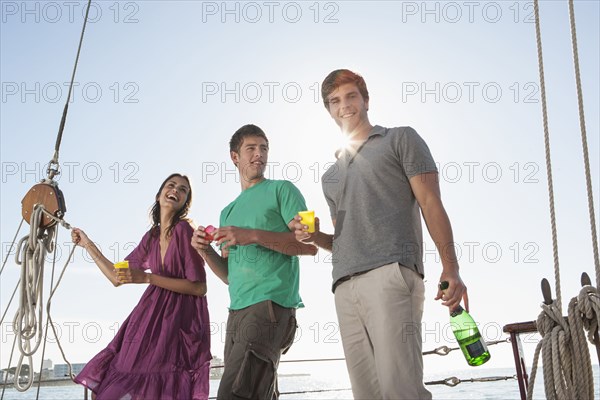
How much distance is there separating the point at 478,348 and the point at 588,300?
47 cm

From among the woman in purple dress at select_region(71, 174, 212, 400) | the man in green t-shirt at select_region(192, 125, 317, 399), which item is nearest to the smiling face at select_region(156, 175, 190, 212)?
the woman in purple dress at select_region(71, 174, 212, 400)

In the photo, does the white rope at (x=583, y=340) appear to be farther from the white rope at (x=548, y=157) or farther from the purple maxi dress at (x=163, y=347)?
the purple maxi dress at (x=163, y=347)

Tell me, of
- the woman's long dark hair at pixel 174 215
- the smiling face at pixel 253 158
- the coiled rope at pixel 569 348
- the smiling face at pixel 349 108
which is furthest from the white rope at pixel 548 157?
the woman's long dark hair at pixel 174 215

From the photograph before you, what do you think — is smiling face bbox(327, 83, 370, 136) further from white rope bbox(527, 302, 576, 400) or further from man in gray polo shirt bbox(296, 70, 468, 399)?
white rope bbox(527, 302, 576, 400)

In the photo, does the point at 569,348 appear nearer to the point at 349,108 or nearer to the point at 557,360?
the point at 557,360

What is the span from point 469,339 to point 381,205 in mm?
638

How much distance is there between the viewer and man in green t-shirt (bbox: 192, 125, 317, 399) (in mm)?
2531

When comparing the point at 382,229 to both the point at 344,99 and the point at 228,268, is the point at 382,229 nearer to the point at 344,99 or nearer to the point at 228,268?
the point at 344,99

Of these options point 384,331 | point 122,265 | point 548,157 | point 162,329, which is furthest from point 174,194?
point 548,157

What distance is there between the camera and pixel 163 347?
2.89 m

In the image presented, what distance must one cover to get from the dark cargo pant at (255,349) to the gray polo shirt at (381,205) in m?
0.43

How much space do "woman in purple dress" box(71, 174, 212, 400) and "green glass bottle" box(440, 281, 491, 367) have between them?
122cm

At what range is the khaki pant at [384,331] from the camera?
2000 millimetres

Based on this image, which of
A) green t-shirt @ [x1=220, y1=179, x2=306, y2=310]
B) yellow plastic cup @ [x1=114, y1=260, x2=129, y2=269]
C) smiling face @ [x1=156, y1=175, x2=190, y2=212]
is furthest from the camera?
smiling face @ [x1=156, y1=175, x2=190, y2=212]
